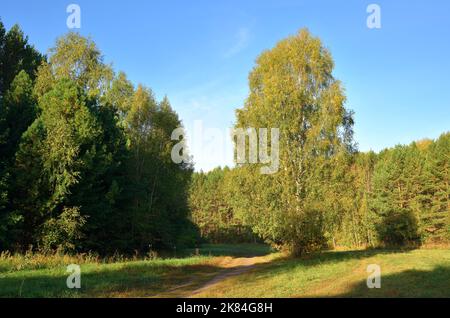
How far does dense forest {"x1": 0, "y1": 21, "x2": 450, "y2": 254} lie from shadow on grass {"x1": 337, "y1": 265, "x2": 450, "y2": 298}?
31.6ft

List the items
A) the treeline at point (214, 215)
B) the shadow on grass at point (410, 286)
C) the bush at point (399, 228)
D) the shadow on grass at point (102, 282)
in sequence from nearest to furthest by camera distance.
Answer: the shadow on grass at point (410, 286) → the shadow on grass at point (102, 282) → the bush at point (399, 228) → the treeline at point (214, 215)

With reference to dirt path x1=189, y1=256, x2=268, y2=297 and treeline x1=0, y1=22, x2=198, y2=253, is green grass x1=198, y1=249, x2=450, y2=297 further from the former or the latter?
treeline x1=0, y1=22, x2=198, y2=253

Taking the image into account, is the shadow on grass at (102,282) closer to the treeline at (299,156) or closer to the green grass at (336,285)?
the green grass at (336,285)

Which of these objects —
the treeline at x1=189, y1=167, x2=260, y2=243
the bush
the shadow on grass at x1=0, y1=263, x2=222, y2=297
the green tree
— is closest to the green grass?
the shadow on grass at x1=0, y1=263, x2=222, y2=297

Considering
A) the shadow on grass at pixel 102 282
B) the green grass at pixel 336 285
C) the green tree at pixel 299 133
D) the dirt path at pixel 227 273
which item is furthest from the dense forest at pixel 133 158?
the green grass at pixel 336 285

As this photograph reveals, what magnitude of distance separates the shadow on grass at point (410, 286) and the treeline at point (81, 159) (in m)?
19.4

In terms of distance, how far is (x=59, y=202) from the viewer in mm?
26359

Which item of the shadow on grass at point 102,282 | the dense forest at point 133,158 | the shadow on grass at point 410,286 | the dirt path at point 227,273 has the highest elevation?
the dense forest at point 133,158

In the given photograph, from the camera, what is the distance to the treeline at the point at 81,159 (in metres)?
26.1

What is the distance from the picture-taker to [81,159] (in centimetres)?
2762

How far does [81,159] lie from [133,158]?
11.2m

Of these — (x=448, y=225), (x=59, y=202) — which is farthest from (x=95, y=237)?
(x=448, y=225)

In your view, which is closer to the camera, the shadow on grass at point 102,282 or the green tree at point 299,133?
the shadow on grass at point 102,282
